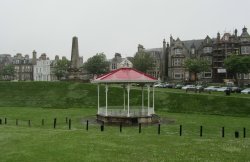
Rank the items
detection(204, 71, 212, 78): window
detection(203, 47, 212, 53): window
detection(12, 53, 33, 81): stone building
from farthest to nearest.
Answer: detection(12, 53, 33, 81): stone building
detection(203, 47, 212, 53): window
detection(204, 71, 212, 78): window

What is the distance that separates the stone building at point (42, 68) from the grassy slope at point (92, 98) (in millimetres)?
73662

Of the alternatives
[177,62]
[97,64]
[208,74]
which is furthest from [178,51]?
[97,64]

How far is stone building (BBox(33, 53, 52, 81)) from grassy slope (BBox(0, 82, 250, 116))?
73.7m

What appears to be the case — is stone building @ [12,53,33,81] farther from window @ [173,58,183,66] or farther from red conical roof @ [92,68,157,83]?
red conical roof @ [92,68,157,83]

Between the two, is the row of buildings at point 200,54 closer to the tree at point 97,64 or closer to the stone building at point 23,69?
the tree at point 97,64

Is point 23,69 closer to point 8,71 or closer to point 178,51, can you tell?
point 8,71

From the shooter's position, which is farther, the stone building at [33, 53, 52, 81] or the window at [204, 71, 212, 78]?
the stone building at [33, 53, 52, 81]

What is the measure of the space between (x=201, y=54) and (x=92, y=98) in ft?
168

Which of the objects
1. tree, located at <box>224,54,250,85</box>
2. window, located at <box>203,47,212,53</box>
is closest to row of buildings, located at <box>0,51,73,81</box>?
window, located at <box>203,47,212,53</box>

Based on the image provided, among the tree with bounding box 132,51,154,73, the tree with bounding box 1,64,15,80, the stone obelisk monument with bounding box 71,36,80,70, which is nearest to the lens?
the stone obelisk monument with bounding box 71,36,80,70

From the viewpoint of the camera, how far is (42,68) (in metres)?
148

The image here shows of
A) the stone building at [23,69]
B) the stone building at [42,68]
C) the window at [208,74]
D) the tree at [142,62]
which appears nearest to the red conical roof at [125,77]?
the tree at [142,62]

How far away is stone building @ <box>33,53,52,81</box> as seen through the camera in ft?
484

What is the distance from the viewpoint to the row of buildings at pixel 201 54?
9600 centimetres
